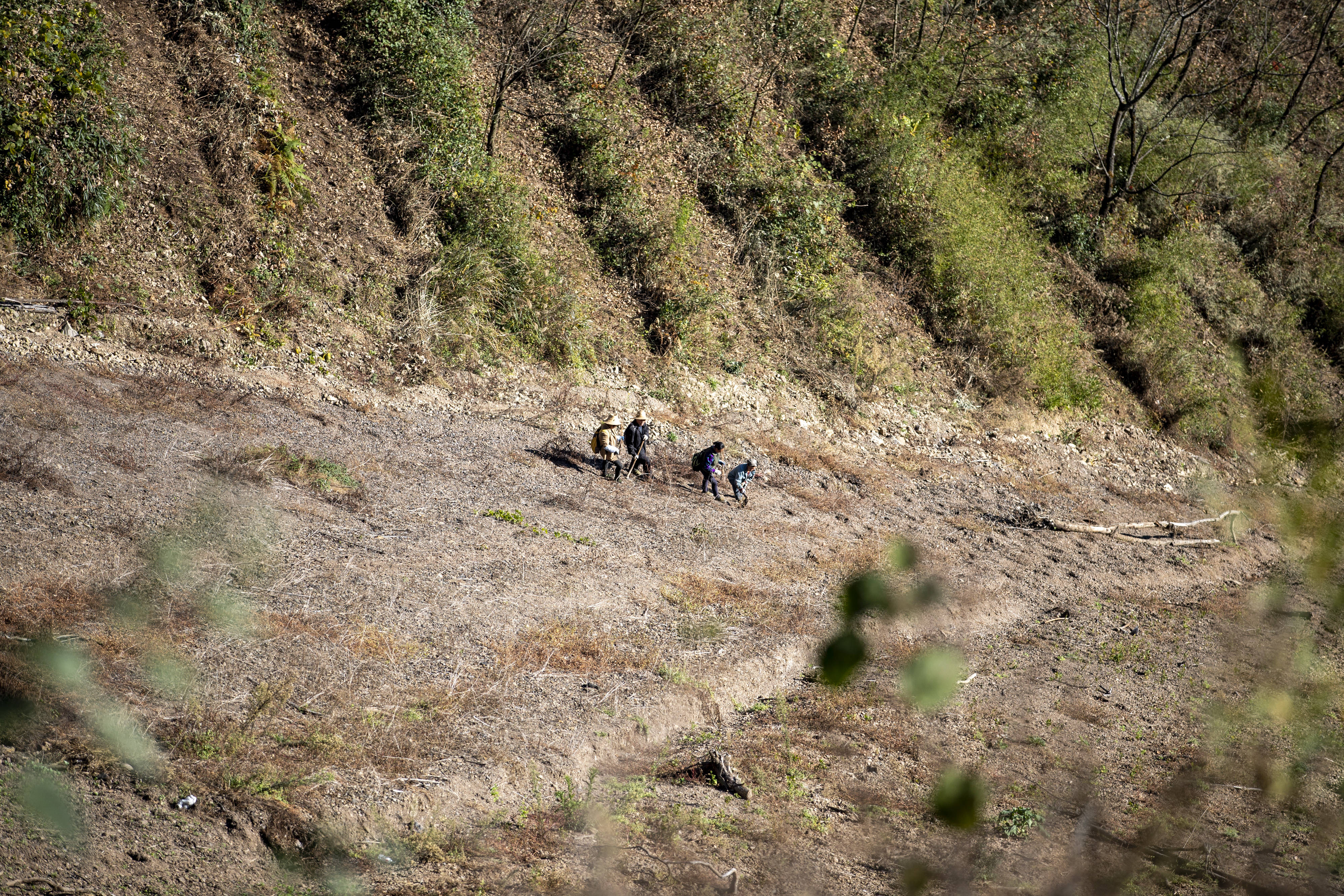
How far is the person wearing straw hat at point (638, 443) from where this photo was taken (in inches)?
521

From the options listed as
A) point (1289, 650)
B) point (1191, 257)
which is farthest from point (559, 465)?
point (1191, 257)

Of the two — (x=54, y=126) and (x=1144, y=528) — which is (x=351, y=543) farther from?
(x=1144, y=528)

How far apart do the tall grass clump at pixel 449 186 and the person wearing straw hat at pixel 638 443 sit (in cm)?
301

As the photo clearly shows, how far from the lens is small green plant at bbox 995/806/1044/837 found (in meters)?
5.83

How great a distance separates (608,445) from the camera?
12789 mm

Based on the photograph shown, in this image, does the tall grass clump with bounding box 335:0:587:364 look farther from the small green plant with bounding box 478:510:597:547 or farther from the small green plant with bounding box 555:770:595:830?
the small green plant with bounding box 555:770:595:830

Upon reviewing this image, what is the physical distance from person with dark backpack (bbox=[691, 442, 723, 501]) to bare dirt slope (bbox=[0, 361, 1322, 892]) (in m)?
0.40

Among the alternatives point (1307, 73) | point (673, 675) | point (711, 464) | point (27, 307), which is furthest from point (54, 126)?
point (1307, 73)

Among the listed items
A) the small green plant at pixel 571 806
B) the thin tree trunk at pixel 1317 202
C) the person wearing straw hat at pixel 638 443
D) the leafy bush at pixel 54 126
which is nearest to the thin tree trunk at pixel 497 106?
the leafy bush at pixel 54 126

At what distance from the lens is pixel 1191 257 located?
2644 cm

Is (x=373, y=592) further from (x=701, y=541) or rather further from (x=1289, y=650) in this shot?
(x=1289, y=650)

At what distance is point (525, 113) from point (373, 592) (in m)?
14.0

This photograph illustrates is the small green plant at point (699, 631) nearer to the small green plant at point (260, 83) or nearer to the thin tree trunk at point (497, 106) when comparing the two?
the thin tree trunk at point (497, 106)

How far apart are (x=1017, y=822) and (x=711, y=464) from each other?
7.80 metres
